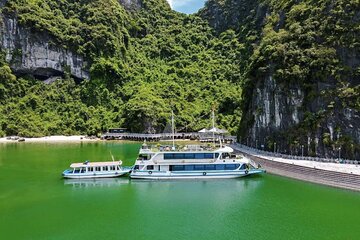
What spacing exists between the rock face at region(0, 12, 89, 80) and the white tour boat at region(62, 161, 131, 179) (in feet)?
284

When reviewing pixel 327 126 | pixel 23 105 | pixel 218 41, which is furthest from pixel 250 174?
pixel 218 41

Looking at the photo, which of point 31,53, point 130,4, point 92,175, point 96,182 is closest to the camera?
point 96,182

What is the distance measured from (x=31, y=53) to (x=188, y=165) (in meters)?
95.6

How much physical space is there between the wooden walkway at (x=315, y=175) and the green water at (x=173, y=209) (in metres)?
1.07

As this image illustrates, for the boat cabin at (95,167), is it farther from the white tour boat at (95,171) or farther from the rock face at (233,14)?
the rock face at (233,14)

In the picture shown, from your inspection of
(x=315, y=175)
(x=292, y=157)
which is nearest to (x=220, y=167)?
(x=292, y=157)

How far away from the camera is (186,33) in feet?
545

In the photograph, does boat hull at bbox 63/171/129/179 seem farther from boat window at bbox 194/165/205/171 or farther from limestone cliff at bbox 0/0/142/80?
limestone cliff at bbox 0/0/142/80

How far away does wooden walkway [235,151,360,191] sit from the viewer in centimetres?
4216

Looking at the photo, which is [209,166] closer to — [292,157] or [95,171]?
[292,157]

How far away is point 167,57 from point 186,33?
17756 mm

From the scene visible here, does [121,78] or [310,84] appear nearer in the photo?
[310,84]

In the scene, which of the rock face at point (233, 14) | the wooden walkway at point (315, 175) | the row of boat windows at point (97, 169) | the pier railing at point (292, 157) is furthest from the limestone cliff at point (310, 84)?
the rock face at point (233, 14)

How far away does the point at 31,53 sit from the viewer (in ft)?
414
